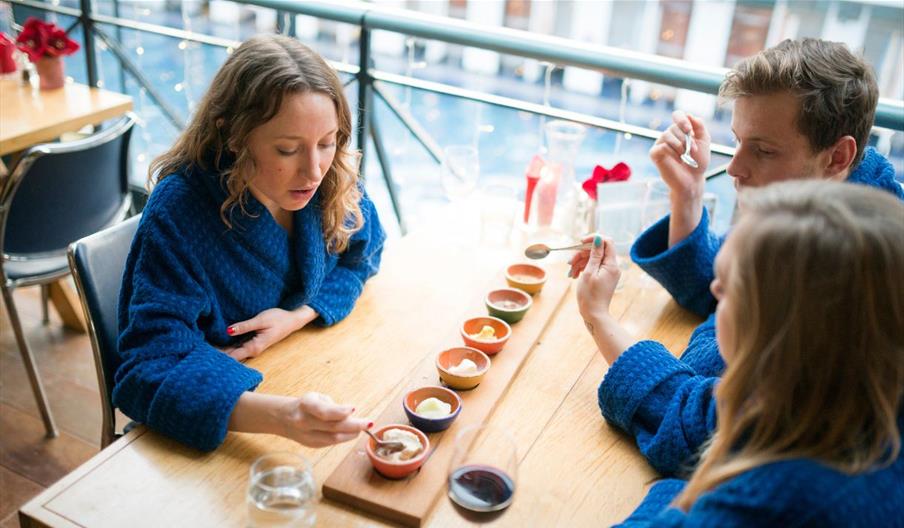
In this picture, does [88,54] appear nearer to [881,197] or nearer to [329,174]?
[329,174]

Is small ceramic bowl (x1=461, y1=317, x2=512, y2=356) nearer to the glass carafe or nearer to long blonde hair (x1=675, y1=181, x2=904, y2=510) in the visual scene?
the glass carafe

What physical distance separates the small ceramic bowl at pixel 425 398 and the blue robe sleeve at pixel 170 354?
26 cm

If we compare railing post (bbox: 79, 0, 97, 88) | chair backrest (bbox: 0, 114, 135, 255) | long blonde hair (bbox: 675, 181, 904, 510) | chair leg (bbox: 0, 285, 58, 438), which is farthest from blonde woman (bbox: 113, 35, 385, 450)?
railing post (bbox: 79, 0, 97, 88)

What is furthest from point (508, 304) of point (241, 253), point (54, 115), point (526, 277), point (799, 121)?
point (54, 115)

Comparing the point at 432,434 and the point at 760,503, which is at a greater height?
the point at 760,503

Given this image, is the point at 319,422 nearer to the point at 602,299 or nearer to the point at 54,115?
the point at 602,299

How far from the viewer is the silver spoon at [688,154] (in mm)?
1765

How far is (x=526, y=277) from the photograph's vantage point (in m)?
1.82

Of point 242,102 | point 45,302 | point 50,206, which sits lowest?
point 45,302

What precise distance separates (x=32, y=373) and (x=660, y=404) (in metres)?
1.97

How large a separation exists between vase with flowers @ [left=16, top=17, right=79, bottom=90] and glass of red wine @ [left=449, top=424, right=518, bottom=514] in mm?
2473

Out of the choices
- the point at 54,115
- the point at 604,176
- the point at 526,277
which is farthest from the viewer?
the point at 54,115

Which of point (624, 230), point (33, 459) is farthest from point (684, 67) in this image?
point (33, 459)

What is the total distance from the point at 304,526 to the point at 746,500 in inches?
22.8
